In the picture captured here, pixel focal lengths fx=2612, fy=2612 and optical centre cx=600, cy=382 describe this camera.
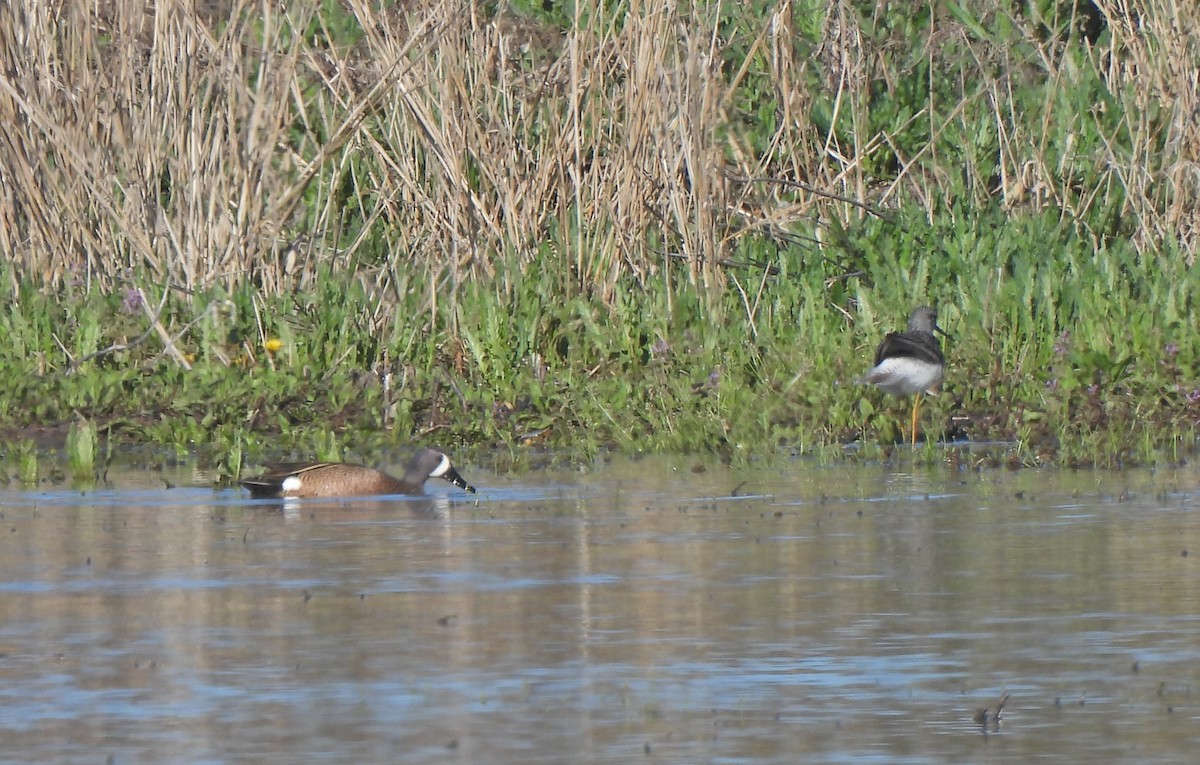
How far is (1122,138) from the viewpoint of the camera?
14781mm

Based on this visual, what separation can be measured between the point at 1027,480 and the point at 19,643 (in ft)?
14.1

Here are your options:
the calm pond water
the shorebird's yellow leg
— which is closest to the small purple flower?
the calm pond water

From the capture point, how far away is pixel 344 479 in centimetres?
929

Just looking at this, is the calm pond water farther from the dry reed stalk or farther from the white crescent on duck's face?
the dry reed stalk

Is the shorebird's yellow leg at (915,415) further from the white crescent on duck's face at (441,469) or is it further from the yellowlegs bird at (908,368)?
the white crescent on duck's face at (441,469)

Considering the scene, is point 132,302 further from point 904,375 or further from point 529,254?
point 904,375

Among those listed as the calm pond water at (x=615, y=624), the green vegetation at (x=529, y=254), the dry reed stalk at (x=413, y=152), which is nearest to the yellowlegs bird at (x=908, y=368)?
the green vegetation at (x=529, y=254)

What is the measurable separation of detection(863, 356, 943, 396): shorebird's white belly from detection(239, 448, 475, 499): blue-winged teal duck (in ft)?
6.67

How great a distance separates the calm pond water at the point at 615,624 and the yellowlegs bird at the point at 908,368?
1215 mm

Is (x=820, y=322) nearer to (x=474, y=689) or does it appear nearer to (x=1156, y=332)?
(x=1156, y=332)

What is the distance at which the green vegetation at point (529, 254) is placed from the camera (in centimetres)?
1109

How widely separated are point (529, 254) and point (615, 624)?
21.8ft

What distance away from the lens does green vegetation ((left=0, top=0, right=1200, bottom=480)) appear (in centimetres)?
1109

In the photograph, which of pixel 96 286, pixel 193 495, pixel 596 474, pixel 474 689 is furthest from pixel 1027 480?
pixel 96 286
